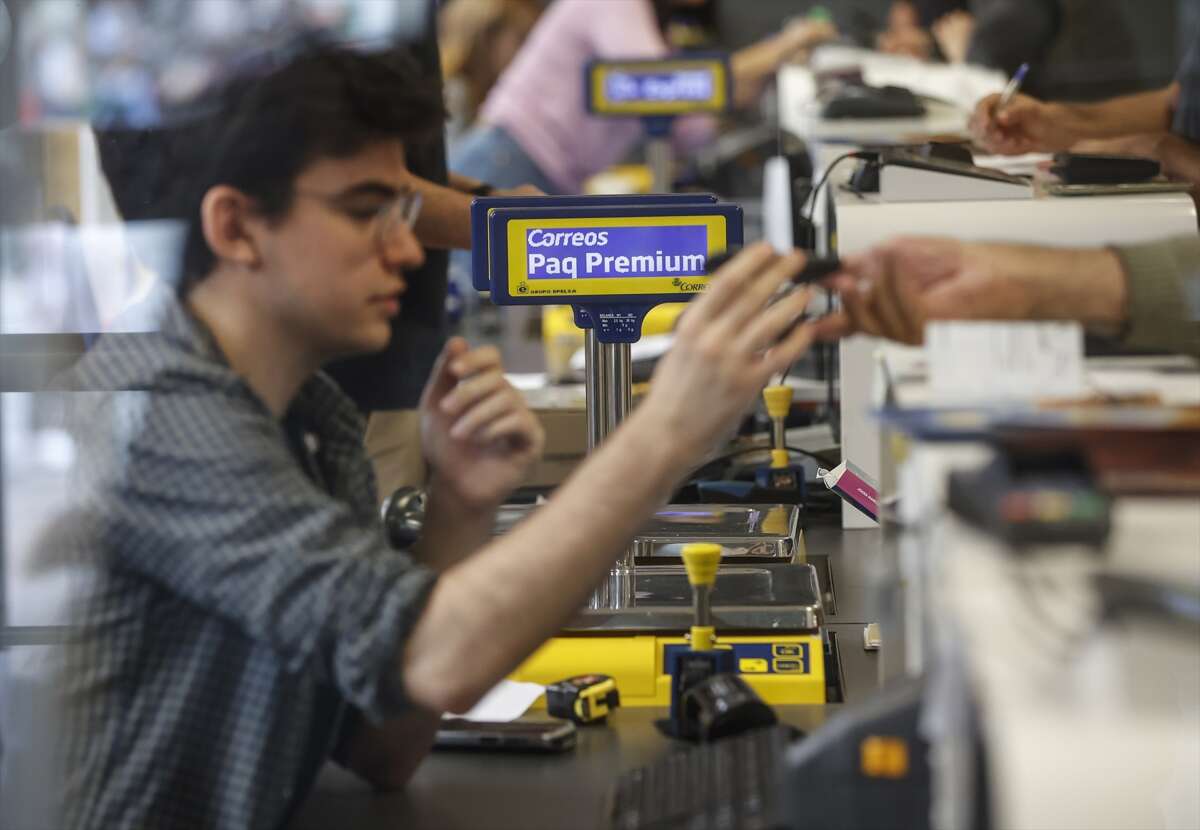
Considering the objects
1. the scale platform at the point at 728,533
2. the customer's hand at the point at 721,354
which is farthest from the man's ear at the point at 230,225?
the scale platform at the point at 728,533

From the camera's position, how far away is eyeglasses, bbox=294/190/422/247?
4.08 feet

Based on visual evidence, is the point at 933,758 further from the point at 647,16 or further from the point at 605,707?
the point at 647,16

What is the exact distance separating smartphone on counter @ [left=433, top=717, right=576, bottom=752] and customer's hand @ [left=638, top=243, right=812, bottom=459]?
0.41m

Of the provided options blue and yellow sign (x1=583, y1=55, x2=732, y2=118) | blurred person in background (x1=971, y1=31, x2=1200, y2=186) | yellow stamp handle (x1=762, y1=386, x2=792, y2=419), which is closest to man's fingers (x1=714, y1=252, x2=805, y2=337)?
yellow stamp handle (x1=762, y1=386, x2=792, y2=419)

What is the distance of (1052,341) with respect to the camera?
105 centimetres

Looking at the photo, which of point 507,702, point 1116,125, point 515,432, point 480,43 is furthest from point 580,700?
point 480,43

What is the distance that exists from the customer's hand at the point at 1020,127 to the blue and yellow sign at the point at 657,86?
70.7 inches

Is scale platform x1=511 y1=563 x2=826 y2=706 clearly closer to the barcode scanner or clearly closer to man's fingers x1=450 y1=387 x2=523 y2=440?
man's fingers x1=450 y1=387 x2=523 y2=440

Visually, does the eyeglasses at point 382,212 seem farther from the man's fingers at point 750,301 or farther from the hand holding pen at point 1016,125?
the hand holding pen at point 1016,125

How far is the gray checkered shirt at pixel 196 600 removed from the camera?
1.14m

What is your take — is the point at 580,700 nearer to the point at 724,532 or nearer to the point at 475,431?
the point at 475,431

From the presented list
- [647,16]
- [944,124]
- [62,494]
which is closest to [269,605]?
[62,494]

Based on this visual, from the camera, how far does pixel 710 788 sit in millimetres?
1210

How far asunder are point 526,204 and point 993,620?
0.93 metres
